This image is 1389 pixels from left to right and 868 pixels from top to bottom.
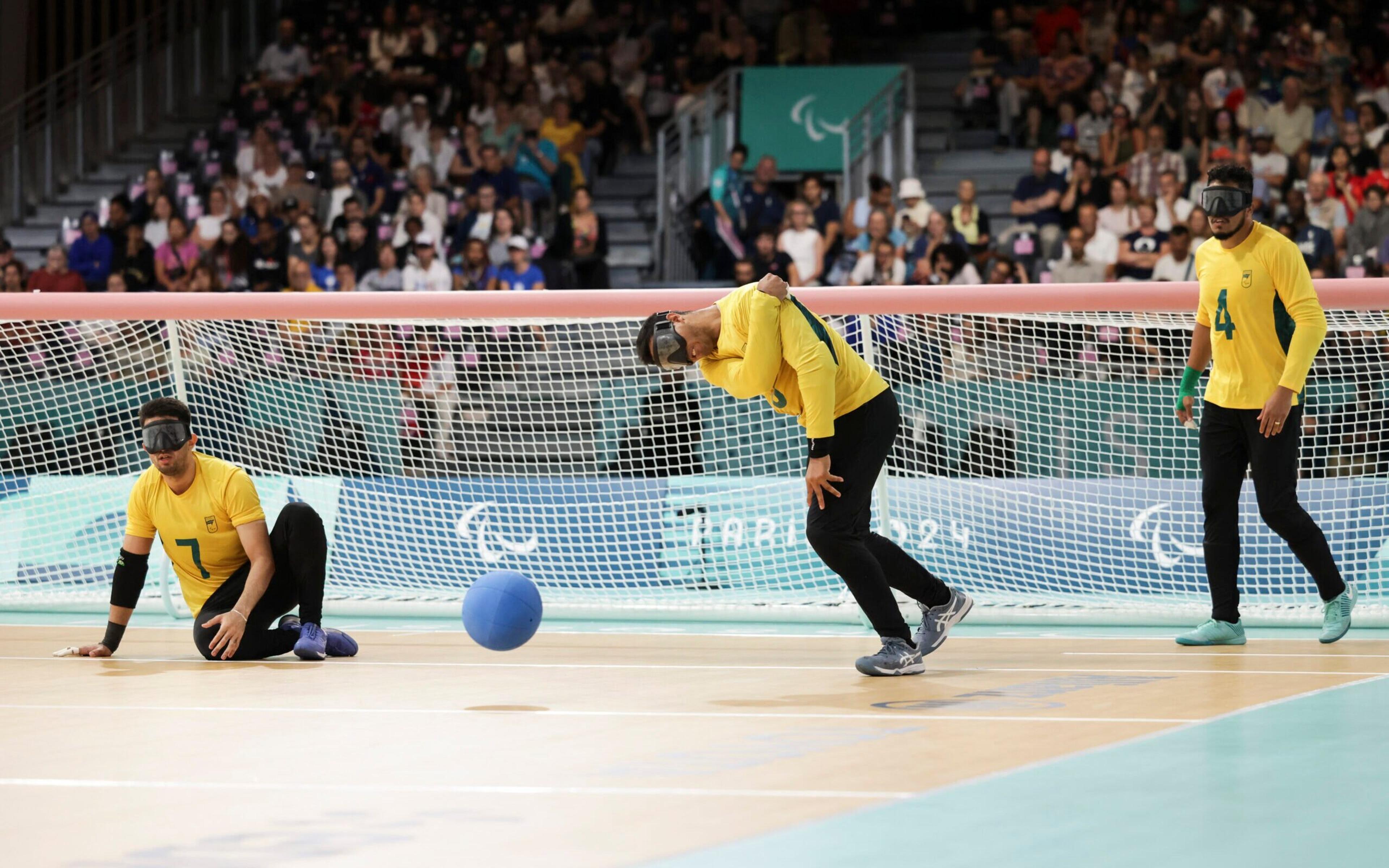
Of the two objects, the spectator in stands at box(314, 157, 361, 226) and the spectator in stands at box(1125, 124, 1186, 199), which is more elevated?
the spectator in stands at box(1125, 124, 1186, 199)

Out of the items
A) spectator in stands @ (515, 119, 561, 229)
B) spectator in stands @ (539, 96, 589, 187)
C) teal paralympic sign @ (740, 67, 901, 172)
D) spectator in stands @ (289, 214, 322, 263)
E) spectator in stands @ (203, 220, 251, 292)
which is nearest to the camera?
spectator in stands @ (289, 214, 322, 263)

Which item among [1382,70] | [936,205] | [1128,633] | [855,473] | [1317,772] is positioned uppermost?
[1382,70]

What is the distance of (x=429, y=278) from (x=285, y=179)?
3599mm

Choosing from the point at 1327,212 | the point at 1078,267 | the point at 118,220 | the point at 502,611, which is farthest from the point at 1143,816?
the point at 118,220

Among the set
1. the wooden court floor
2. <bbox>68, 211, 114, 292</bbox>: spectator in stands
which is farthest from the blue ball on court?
<bbox>68, 211, 114, 292</bbox>: spectator in stands

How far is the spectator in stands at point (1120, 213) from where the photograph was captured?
14703 mm

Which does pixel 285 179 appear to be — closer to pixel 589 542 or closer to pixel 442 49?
pixel 442 49

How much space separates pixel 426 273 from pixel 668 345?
377 inches

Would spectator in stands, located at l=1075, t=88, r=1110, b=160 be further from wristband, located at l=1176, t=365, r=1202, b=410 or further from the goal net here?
wristband, located at l=1176, t=365, r=1202, b=410

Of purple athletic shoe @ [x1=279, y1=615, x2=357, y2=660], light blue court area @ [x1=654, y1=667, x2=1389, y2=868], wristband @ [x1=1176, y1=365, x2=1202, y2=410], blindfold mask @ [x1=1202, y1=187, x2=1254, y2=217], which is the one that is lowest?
purple athletic shoe @ [x1=279, y1=615, x2=357, y2=660]

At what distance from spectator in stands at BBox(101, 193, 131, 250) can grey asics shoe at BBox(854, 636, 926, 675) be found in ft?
42.3

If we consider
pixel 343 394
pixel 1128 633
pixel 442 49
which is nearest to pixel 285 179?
pixel 442 49

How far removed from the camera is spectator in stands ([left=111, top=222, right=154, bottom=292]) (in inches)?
698

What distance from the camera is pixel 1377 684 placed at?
6543mm
